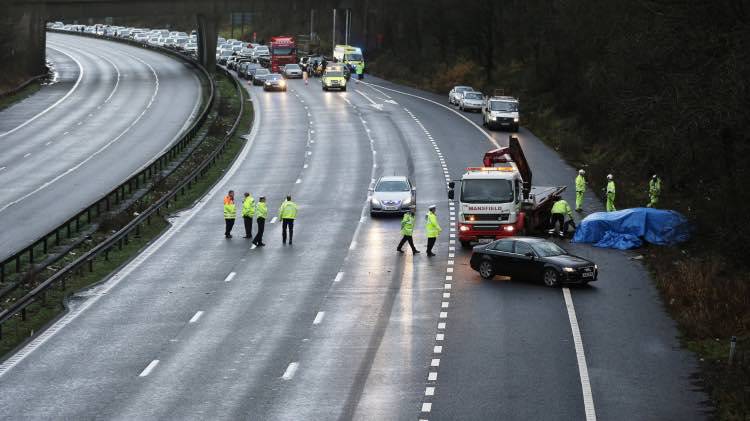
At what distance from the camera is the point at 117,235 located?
38219 mm

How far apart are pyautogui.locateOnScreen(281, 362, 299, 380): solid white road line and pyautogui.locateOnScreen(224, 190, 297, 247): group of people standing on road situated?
14388mm

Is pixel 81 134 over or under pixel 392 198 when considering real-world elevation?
over

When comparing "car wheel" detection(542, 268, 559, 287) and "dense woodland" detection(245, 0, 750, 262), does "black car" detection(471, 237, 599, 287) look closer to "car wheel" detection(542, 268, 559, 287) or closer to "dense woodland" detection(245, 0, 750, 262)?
"car wheel" detection(542, 268, 559, 287)

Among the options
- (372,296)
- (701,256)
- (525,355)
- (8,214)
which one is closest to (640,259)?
(701,256)

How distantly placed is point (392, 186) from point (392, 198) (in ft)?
2.83

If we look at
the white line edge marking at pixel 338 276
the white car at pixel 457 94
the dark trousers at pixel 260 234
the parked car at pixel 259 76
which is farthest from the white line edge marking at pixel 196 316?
the parked car at pixel 259 76

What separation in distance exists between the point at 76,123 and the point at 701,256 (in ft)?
159

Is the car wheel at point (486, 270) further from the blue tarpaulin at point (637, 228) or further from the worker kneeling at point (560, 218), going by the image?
the worker kneeling at point (560, 218)

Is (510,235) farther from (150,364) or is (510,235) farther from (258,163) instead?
(258,163)

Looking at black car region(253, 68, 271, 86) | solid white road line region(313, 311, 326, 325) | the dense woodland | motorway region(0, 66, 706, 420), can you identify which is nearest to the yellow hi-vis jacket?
motorway region(0, 66, 706, 420)

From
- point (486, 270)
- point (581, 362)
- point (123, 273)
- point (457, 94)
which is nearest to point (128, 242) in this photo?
point (123, 273)

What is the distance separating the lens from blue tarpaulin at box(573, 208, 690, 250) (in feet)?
123

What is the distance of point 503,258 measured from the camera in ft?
109

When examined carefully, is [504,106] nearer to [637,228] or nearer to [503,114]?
[503,114]
